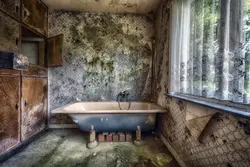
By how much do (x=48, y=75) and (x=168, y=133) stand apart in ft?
8.54

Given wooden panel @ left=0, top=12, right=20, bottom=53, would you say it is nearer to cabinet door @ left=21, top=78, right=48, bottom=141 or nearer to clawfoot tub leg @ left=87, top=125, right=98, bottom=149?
cabinet door @ left=21, top=78, right=48, bottom=141

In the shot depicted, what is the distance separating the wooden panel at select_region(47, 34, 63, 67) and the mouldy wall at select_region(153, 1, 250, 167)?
1.94 m

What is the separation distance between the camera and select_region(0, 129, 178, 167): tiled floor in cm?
162

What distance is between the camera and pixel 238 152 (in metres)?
0.88

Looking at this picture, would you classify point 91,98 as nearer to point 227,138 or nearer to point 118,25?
point 118,25

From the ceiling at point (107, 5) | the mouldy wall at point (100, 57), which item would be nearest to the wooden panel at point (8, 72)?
the mouldy wall at point (100, 57)

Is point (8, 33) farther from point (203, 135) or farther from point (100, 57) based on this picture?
point (203, 135)

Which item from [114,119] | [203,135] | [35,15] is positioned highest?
[35,15]

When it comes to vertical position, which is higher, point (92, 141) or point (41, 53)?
point (41, 53)

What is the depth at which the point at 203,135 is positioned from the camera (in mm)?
1215

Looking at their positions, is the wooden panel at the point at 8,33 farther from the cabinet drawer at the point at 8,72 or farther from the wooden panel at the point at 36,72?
the wooden panel at the point at 36,72

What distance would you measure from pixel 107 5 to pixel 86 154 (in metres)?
2.62

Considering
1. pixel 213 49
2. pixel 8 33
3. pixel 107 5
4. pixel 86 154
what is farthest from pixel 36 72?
pixel 213 49

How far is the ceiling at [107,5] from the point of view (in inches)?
99.6
